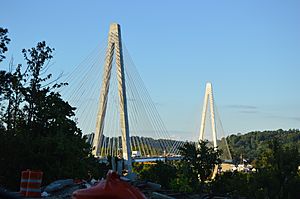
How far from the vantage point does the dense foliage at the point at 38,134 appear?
16734 mm

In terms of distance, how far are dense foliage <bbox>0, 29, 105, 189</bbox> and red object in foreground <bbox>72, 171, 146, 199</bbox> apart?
44.5 ft

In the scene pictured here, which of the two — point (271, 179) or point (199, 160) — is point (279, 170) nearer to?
point (271, 179)

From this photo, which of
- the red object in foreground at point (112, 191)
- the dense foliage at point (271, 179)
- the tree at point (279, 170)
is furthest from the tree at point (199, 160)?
the red object in foreground at point (112, 191)

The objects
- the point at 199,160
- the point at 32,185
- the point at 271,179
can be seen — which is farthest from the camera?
the point at 199,160

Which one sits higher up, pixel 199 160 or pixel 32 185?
pixel 199 160

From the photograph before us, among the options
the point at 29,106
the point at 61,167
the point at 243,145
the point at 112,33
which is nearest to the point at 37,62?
the point at 29,106

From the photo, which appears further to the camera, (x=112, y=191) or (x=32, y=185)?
(x=32, y=185)

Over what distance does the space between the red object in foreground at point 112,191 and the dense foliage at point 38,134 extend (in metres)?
13.6


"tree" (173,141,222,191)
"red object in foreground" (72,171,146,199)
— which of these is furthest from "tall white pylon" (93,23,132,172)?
"red object in foreground" (72,171,146,199)

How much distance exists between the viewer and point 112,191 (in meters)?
3.36

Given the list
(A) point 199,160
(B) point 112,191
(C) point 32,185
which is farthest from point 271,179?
(B) point 112,191

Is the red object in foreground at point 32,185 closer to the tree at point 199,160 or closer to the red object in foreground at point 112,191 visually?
the red object in foreground at point 112,191

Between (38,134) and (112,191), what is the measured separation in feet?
58.5

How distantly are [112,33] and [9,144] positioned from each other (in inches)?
842
